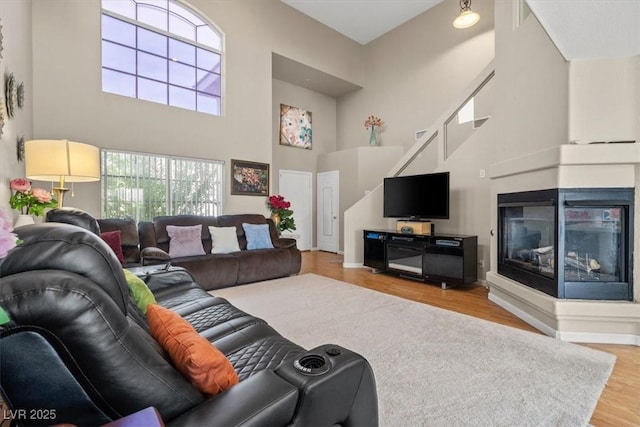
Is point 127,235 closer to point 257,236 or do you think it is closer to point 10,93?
point 257,236

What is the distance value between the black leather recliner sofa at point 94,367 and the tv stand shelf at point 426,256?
3.43 metres

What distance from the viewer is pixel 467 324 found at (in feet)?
9.10

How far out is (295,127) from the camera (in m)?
7.33

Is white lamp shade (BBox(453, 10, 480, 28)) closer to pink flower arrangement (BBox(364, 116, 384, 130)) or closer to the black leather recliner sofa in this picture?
pink flower arrangement (BBox(364, 116, 384, 130))

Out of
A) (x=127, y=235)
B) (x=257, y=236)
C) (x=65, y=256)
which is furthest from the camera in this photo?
(x=257, y=236)

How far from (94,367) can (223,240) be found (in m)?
3.85

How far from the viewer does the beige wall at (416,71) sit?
5.61 meters

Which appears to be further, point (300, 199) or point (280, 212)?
point (300, 199)

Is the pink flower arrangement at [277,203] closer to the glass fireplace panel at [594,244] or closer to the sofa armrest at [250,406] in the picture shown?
the glass fireplace panel at [594,244]

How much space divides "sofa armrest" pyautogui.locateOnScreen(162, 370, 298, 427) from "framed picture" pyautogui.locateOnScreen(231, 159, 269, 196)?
4907mm

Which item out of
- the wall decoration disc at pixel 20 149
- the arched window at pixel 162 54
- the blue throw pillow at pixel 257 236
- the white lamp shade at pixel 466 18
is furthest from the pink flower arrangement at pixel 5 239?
the white lamp shade at pixel 466 18

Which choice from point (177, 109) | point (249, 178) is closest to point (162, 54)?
point (177, 109)

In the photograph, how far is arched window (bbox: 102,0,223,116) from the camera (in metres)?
4.43

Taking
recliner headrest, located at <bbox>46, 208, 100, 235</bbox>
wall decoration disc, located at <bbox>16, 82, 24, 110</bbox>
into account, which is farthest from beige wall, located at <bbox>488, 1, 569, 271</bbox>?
wall decoration disc, located at <bbox>16, 82, 24, 110</bbox>
